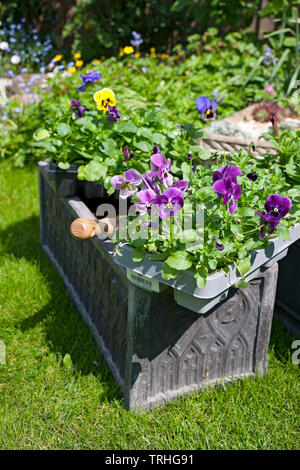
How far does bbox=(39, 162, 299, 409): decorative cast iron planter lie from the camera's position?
1.74 m

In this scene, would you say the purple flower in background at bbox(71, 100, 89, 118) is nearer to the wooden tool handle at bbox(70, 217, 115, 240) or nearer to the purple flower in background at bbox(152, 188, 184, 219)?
the wooden tool handle at bbox(70, 217, 115, 240)

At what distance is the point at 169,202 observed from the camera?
5.01 feet

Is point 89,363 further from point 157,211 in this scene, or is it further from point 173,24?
point 173,24

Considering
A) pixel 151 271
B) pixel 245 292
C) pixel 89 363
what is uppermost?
pixel 151 271

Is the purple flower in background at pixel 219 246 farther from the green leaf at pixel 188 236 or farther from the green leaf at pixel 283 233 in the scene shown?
the green leaf at pixel 283 233

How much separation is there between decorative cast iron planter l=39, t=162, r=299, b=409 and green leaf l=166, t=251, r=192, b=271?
61 mm

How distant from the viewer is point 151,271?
5.32 ft

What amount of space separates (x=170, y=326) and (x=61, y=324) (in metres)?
0.76

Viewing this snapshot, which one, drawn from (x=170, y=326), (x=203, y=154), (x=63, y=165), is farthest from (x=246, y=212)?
(x=63, y=165)

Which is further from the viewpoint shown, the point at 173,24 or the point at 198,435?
the point at 173,24
